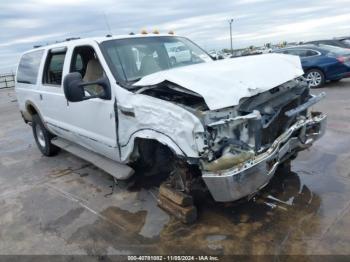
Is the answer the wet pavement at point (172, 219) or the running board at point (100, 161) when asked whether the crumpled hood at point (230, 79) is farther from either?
the wet pavement at point (172, 219)

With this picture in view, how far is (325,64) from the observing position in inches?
459

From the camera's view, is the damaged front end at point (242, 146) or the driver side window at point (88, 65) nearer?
the damaged front end at point (242, 146)

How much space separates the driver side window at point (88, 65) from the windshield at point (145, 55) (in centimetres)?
34

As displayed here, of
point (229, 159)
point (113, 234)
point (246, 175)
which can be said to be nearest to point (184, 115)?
point (229, 159)

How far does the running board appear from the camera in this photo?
4191 mm

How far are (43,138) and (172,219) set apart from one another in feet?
12.5

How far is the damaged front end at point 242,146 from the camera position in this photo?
3.06 meters

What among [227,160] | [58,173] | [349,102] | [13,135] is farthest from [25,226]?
[349,102]

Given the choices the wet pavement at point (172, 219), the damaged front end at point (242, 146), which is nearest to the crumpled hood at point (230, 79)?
the damaged front end at point (242, 146)

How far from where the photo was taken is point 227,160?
3096 mm

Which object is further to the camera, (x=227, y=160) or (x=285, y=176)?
(x=285, y=176)

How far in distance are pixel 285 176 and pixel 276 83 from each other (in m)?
1.61

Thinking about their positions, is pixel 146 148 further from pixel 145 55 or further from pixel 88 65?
pixel 88 65

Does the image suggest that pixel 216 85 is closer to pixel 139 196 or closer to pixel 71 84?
pixel 71 84
